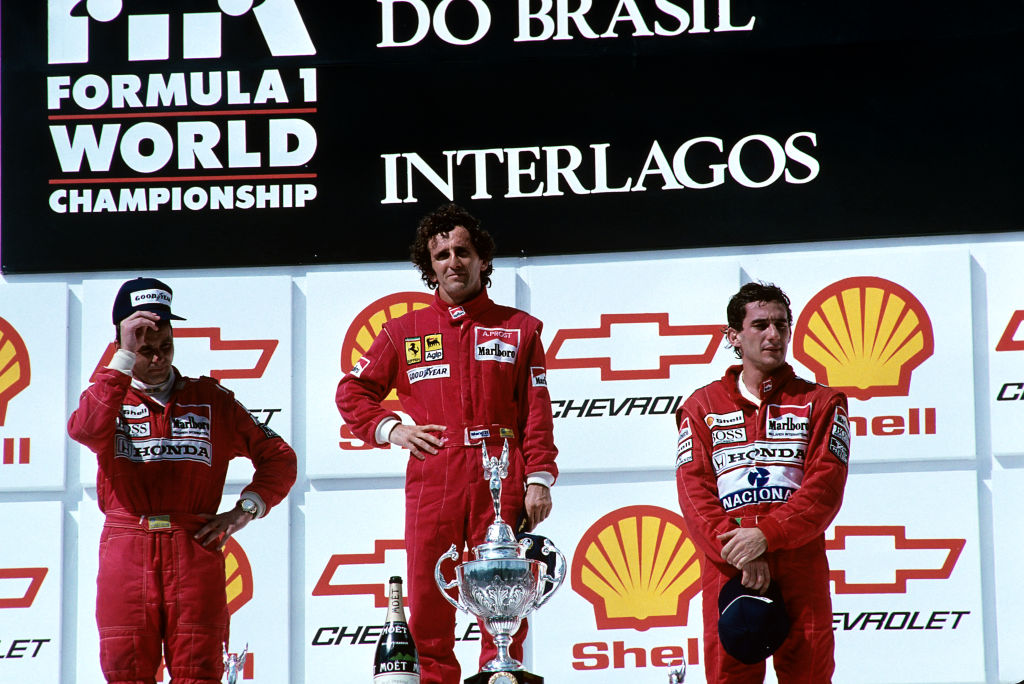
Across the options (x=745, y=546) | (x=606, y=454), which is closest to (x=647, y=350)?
(x=606, y=454)

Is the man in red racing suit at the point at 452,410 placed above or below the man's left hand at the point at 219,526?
above

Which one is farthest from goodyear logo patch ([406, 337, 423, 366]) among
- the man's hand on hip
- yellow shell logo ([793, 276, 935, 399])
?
yellow shell logo ([793, 276, 935, 399])

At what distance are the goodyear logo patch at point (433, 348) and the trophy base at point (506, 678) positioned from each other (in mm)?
1241

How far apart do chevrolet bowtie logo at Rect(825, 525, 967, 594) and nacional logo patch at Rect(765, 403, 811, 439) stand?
1169 mm

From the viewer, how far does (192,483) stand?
3.89 metres

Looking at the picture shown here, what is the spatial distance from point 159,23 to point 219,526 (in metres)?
2.18

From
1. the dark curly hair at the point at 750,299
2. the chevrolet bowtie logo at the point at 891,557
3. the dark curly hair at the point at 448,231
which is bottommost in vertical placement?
the chevrolet bowtie logo at the point at 891,557

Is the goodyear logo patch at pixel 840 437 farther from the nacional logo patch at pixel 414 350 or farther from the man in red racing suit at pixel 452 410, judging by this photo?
the nacional logo patch at pixel 414 350

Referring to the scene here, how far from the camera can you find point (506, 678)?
9.11 feet

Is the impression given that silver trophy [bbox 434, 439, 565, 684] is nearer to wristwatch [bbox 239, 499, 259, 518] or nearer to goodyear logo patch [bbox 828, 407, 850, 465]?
goodyear logo patch [bbox 828, 407, 850, 465]

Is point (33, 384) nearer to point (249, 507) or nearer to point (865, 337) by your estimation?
point (249, 507)

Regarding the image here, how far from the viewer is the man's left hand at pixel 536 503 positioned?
146 inches

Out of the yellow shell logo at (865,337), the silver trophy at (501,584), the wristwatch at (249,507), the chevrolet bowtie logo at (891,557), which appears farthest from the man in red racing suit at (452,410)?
the chevrolet bowtie logo at (891,557)

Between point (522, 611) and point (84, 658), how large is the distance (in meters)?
2.46
